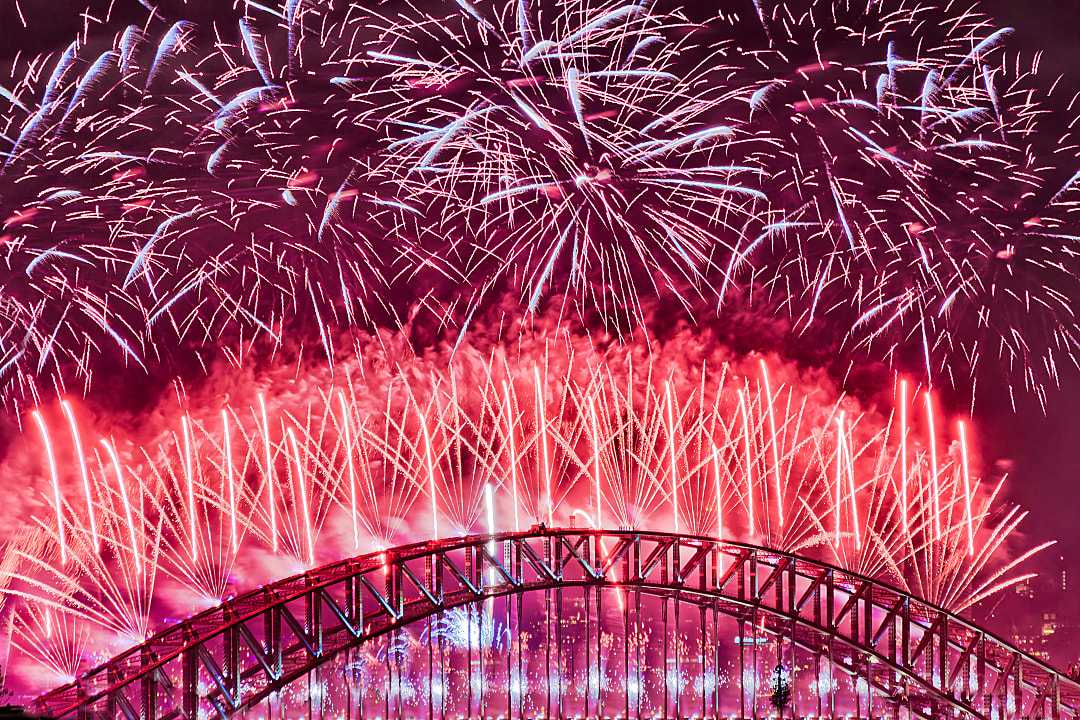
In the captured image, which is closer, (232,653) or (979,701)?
(232,653)

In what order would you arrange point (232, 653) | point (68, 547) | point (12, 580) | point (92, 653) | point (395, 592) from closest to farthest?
1. point (232, 653)
2. point (395, 592)
3. point (68, 547)
4. point (12, 580)
5. point (92, 653)

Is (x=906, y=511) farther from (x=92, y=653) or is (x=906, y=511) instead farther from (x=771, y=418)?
(x=92, y=653)

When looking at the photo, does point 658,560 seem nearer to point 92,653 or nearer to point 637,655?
point 637,655

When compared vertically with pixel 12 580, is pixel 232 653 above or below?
below

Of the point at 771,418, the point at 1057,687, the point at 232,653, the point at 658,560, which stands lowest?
the point at 232,653

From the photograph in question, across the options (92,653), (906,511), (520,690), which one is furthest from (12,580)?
(906,511)

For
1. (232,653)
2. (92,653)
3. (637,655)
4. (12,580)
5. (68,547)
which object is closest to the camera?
(232,653)

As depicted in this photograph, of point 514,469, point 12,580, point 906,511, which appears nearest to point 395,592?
point 514,469

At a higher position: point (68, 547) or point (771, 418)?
point (771, 418)

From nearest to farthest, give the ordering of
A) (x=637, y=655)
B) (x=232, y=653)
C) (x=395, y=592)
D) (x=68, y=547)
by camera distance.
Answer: (x=232, y=653) → (x=395, y=592) → (x=68, y=547) → (x=637, y=655)
